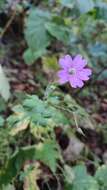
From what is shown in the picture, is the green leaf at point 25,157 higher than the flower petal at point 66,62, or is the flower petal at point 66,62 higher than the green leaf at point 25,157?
the flower petal at point 66,62

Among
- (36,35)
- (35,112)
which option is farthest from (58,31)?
(35,112)

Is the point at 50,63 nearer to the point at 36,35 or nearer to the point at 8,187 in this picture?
the point at 36,35

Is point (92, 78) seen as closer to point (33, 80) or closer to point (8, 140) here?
point (33, 80)

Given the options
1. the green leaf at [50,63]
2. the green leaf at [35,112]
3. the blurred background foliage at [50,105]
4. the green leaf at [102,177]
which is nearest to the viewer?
the green leaf at [35,112]

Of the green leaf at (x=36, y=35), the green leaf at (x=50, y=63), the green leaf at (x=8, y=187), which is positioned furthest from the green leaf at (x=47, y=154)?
the green leaf at (x=50, y=63)

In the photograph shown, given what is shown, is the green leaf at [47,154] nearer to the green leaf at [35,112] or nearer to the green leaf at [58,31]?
the green leaf at [35,112]

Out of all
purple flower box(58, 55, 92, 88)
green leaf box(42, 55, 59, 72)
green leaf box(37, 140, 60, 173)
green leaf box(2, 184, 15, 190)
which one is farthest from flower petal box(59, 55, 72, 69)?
green leaf box(42, 55, 59, 72)
